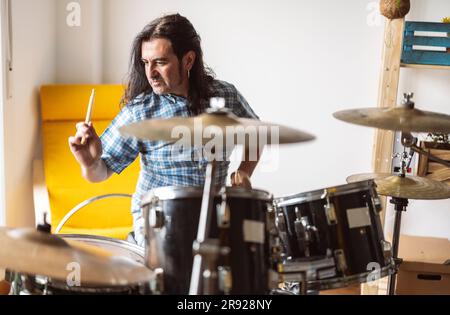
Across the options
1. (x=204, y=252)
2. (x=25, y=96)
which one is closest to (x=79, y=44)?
(x=25, y=96)

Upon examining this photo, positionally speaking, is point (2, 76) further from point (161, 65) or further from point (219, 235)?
point (219, 235)

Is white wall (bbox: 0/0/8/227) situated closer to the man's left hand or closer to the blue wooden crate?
the man's left hand

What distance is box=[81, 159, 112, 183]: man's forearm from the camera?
7.75 feet

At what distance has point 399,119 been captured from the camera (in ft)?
7.09

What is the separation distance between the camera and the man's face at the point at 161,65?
96.0 inches

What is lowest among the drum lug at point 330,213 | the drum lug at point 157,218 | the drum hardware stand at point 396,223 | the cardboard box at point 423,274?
the cardboard box at point 423,274

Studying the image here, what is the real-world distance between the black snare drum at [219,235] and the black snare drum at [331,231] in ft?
0.91

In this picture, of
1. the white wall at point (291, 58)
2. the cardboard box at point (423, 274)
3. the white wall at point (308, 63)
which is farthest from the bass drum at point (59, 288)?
the white wall at point (308, 63)

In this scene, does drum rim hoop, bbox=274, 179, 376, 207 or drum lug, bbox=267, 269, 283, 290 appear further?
drum rim hoop, bbox=274, 179, 376, 207

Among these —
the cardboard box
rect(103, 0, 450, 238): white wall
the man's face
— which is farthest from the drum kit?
rect(103, 0, 450, 238): white wall

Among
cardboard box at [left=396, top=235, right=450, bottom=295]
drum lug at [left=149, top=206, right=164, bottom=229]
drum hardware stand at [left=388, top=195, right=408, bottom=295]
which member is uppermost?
drum lug at [left=149, top=206, right=164, bottom=229]

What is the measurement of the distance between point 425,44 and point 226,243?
70.9 inches

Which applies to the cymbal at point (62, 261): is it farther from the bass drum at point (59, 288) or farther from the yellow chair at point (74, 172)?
the yellow chair at point (74, 172)

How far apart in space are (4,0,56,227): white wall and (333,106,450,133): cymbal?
1.49m
